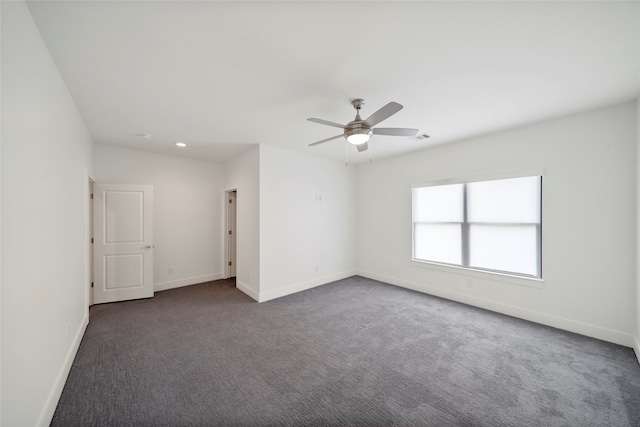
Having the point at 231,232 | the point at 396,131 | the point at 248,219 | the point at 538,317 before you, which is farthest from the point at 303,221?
the point at 538,317

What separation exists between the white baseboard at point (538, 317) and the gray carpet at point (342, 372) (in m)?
0.15

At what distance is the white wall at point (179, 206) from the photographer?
4355 millimetres

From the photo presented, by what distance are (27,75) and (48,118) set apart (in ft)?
1.48

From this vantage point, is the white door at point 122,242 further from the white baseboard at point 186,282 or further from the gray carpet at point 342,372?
the gray carpet at point 342,372

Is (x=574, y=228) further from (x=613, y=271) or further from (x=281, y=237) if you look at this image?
(x=281, y=237)

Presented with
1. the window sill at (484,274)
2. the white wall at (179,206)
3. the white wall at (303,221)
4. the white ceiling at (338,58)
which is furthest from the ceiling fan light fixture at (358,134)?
the white wall at (179,206)

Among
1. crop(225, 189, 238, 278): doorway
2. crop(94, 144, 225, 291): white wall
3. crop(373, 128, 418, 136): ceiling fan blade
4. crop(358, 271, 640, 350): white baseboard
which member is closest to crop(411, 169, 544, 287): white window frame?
crop(358, 271, 640, 350): white baseboard

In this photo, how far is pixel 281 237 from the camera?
4.36 meters

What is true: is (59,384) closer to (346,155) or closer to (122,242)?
(122,242)

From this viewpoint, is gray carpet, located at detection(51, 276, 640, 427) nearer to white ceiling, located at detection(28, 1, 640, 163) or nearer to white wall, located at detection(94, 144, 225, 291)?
white wall, located at detection(94, 144, 225, 291)

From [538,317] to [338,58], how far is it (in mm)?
4028

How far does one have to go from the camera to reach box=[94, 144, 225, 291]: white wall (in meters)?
4.36

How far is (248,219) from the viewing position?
4.37 meters

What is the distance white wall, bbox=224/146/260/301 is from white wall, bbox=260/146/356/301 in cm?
9
